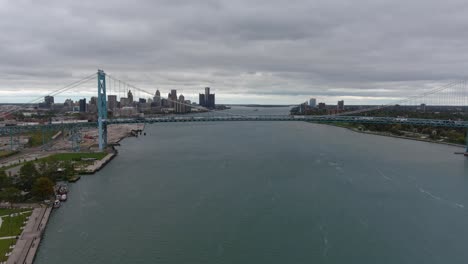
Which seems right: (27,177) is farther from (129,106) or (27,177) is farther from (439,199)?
(129,106)

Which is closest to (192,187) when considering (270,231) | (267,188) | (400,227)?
(267,188)

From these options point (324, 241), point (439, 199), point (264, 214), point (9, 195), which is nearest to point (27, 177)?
point (9, 195)

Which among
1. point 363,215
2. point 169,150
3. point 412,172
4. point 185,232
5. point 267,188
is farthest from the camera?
point 169,150

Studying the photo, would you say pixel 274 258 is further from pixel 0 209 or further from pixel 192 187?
pixel 0 209

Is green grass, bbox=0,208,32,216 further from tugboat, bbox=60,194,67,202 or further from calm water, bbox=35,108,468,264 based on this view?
tugboat, bbox=60,194,67,202

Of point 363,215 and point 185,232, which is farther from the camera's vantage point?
point 363,215

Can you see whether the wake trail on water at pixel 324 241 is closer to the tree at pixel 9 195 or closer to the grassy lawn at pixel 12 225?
the grassy lawn at pixel 12 225

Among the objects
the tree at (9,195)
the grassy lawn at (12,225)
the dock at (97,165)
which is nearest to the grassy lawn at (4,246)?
the grassy lawn at (12,225)
